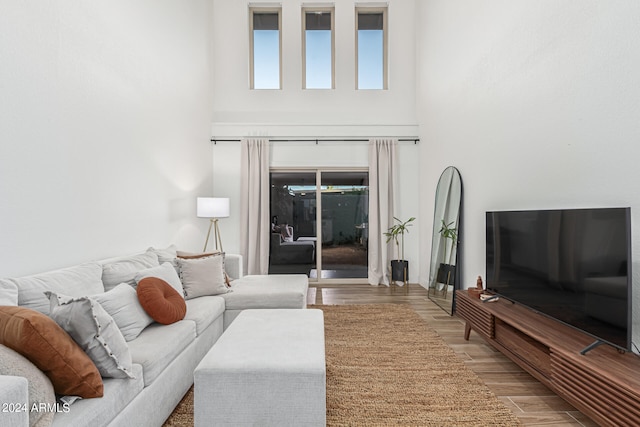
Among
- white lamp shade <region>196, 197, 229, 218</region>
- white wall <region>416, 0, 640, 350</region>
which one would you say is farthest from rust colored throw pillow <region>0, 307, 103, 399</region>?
white lamp shade <region>196, 197, 229, 218</region>

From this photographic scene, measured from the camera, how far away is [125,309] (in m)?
2.02

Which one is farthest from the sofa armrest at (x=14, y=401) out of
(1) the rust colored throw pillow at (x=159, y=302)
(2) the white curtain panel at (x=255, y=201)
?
(2) the white curtain panel at (x=255, y=201)

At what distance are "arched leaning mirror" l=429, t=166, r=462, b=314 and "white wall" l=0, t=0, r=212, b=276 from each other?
3446 mm

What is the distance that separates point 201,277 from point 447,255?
10.1ft

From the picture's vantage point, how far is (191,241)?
4.70 meters

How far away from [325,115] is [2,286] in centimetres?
485

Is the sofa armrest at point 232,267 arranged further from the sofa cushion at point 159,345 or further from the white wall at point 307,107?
the white wall at point 307,107

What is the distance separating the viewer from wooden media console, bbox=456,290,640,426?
59.4 inches

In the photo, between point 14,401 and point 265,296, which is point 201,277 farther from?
point 14,401

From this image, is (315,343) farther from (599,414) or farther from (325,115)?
(325,115)

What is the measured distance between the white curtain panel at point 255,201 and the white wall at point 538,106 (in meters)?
2.80

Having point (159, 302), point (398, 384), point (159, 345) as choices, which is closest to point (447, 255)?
point (398, 384)

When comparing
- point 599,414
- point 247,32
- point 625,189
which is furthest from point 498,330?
point 247,32

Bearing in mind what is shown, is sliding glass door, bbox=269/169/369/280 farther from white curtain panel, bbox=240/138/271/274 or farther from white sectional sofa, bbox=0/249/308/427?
white sectional sofa, bbox=0/249/308/427
